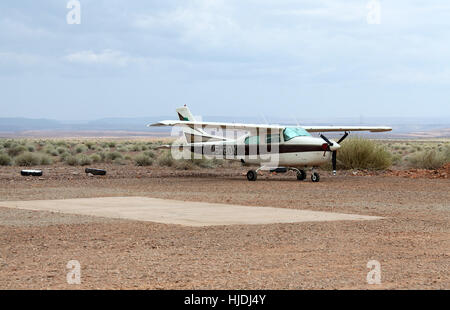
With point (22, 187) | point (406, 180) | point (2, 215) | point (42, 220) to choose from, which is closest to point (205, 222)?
point (42, 220)

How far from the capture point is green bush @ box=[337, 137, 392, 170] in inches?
1490

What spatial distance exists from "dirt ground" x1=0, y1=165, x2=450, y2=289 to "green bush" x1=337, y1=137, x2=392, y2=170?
1590 centimetres

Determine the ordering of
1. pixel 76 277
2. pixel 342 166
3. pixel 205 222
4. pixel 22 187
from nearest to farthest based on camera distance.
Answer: pixel 76 277, pixel 205 222, pixel 22 187, pixel 342 166

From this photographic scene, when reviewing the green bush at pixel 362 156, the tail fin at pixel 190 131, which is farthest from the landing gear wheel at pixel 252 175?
the green bush at pixel 362 156

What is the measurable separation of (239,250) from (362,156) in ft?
86.8

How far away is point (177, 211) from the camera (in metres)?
18.5

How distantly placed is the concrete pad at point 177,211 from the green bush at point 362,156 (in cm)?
1816

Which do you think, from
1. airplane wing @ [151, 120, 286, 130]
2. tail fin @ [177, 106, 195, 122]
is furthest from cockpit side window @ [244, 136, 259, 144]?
tail fin @ [177, 106, 195, 122]

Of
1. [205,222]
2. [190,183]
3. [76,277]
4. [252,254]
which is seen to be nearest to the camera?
[76,277]

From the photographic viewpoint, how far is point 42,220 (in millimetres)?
16438

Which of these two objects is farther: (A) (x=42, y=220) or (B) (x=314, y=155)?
(B) (x=314, y=155)

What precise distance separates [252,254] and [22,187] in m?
15.6

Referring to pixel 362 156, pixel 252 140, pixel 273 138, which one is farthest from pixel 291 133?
pixel 362 156
